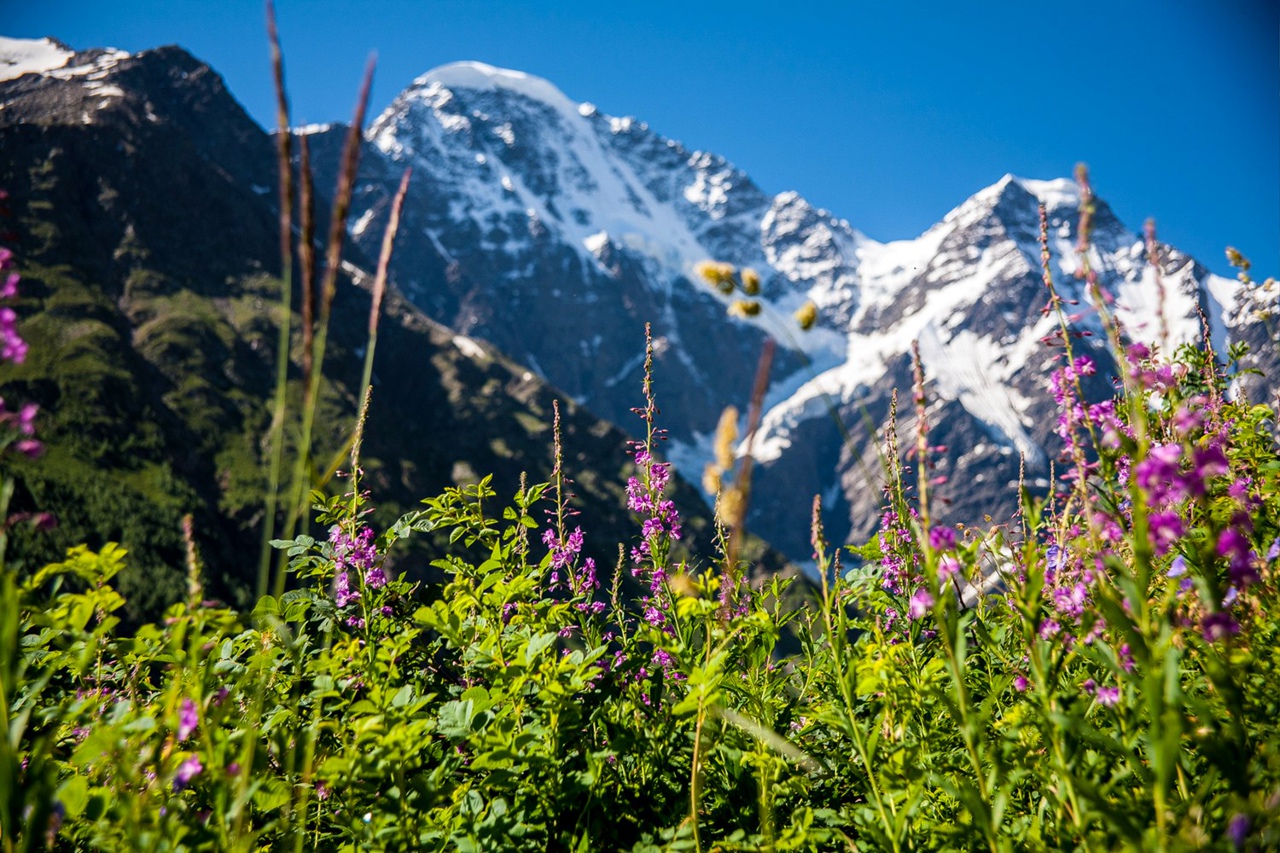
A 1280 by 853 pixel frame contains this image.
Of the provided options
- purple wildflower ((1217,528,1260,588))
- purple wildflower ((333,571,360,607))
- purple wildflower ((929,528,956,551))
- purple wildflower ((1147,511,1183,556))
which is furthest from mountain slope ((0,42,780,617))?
purple wildflower ((1217,528,1260,588))

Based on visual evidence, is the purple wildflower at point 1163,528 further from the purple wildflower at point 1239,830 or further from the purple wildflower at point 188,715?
the purple wildflower at point 188,715

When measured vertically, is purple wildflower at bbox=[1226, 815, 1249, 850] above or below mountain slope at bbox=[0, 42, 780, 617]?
below

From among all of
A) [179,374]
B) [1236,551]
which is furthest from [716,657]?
[179,374]

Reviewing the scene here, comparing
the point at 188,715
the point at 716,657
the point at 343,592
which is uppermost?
the point at 343,592

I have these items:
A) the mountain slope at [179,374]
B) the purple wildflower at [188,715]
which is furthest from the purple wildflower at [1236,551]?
the mountain slope at [179,374]

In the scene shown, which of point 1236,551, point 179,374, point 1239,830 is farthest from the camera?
point 179,374

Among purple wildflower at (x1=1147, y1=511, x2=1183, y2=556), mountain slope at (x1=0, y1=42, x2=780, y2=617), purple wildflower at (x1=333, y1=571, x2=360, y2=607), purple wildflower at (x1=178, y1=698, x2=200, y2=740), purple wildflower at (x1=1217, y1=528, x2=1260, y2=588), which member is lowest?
purple wildflower at (x1=178, y1=698, x2=200, y2=740)

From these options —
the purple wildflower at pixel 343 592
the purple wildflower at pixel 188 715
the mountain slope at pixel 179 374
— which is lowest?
the purple wildflower at pixel 188 715

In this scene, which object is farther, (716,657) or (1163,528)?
(716,657)

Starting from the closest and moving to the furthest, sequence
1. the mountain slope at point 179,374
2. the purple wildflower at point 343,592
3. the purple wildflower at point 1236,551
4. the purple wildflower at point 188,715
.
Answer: the purple wildflower at point 1236,551
the purple wildflower at point 188,715
the purple wildflower at point 343,592
the mountain slope at point 179,374

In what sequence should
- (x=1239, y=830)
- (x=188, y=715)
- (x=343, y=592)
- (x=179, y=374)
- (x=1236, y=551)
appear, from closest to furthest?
1. (x=1239, y=830)
2. (x=1236, y=551)
3. (x=188, y=715)
4. (x=343, y=592)
5. (x=179, y=374)

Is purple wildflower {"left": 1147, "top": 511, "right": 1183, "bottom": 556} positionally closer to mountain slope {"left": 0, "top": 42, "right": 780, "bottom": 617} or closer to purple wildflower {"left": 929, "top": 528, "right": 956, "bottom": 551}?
purple wildflower {"left": 929, "top": 528, "right": 956, "bottom": 551}

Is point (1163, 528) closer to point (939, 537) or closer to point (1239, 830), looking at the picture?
point (939, 537)

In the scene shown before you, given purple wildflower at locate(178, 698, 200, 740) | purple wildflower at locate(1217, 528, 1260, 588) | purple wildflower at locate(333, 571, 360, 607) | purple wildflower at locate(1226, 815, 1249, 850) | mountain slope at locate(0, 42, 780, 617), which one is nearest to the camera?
purple wildflower at locate(1226, 815, 1249, 850)
